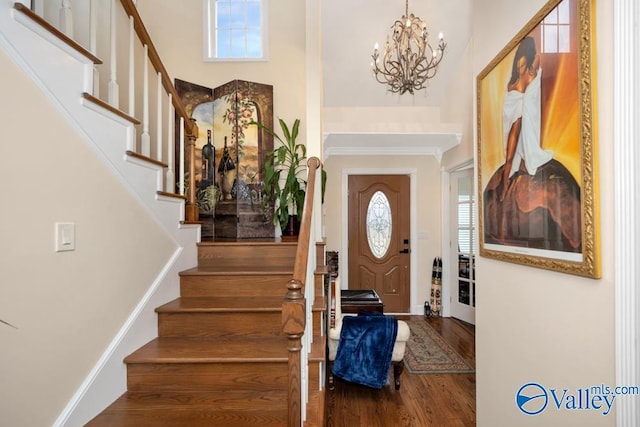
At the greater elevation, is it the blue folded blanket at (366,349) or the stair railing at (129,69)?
the stair railing at (129,69)

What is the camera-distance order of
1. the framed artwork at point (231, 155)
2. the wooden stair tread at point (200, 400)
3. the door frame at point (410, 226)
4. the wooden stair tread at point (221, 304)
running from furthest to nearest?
the door frame at point (410, 226)
the framed artwork at point (231, 155)
the wooden stair tread at point (221, 304)
the wooden stair tread at point (200, 400)

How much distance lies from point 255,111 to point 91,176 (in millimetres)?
2296

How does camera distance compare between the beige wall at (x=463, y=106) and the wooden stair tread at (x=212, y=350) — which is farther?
the beige wall at (x=463, y=106)

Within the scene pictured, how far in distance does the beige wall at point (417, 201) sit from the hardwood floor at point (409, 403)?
2147 millimetres

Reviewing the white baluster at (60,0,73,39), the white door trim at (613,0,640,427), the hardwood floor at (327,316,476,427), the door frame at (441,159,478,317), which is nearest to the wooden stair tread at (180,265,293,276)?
the hardwood floor at (327,316,476,427)

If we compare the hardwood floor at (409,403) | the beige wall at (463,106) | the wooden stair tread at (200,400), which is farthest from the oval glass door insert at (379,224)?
the wooden stair tread at (200,400)

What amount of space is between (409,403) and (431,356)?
0.97 m

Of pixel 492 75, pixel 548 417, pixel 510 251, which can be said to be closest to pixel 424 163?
pixel 492 75

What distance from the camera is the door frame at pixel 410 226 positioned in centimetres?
500

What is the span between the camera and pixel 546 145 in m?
1.41

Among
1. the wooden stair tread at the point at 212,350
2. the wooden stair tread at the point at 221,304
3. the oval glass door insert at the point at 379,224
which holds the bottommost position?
the wooden stair tread at the point at 212,350

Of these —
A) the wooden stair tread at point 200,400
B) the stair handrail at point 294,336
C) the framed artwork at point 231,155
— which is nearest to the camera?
the stair handrail at point 294,336

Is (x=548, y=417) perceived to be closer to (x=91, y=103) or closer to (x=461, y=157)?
(x=91, y=103)

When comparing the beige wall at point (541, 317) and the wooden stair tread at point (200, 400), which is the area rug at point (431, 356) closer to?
the beige wall at point (541, 317)
